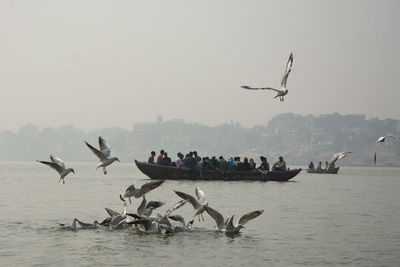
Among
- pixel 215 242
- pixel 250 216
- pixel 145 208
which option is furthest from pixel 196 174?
pixel 215 242

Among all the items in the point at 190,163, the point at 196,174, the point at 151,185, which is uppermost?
the point at 190,163

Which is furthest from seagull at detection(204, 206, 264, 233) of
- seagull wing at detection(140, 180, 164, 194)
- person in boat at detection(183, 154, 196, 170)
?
person in boat at detection(183, 154, 196, 170)

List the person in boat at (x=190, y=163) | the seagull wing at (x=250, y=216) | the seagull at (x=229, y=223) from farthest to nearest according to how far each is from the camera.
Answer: the person in boat at (x=190, y=163), the seagull at (x=229, y=223), the seagull wing at (x=250, y=216)

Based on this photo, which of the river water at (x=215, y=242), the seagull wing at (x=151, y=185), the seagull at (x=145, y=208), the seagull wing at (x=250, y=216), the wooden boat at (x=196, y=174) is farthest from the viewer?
the wooden boat at (x=196, y=174)

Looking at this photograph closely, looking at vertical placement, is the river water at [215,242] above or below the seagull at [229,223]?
below

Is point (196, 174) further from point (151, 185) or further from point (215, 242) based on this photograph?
point (215, 242)

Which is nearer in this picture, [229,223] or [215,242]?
[215,242]

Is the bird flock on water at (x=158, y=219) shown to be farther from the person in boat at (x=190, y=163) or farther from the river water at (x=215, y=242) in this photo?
the person in boat at (x=190, y=163)

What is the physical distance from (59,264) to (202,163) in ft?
105

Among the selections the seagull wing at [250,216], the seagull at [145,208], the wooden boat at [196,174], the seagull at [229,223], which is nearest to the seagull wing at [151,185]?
the seagull at [145,208]

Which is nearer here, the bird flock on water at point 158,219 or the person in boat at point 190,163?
the bird flock on water at point 158,219

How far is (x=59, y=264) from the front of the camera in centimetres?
1514

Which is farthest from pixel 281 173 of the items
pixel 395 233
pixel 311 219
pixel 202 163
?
pixel 395 233

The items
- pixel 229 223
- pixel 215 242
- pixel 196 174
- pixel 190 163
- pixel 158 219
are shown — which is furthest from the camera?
pixel 196 174
